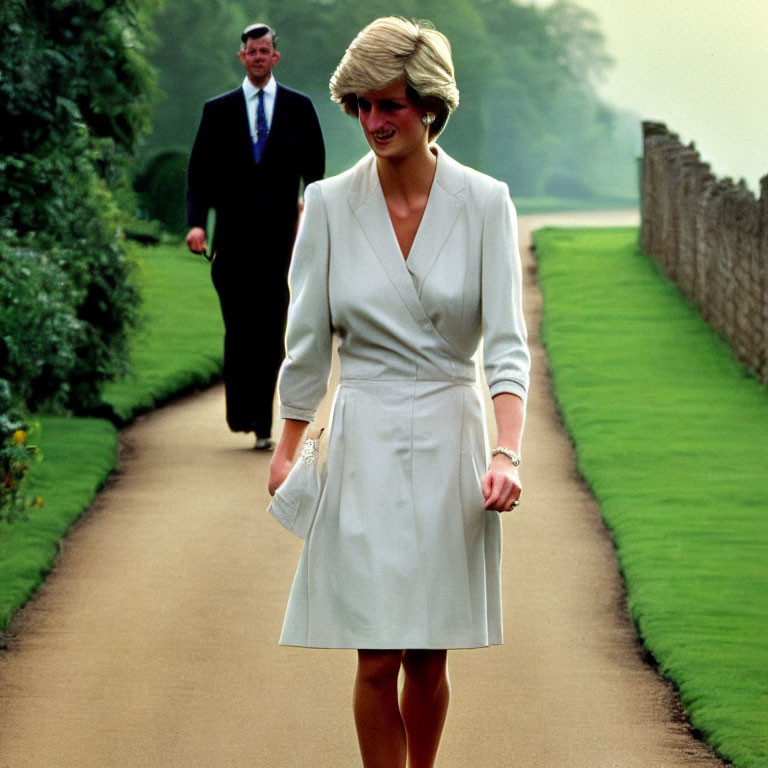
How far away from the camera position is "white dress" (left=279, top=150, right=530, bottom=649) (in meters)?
3.74

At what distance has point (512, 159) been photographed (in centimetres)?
6600

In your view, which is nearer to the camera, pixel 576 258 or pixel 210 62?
pixel 576 258

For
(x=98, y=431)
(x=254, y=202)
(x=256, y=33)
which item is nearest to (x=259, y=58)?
(x=256, y=33)

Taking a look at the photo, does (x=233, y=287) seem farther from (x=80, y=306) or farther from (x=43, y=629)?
(x=43, y=629)

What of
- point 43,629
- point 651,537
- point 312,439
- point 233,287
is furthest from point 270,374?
point 312,439

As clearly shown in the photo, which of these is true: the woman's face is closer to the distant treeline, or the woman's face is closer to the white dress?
the white dress

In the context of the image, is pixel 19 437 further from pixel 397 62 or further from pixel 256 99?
pixel 397 62

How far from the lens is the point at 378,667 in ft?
Answer: 12.4

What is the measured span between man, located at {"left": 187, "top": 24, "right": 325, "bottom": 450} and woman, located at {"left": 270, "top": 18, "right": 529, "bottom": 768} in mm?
5388

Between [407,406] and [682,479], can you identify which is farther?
[682,479]

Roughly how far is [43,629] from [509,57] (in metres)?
63.0

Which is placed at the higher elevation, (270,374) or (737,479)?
(270,374)

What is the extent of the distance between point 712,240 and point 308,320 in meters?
13.0

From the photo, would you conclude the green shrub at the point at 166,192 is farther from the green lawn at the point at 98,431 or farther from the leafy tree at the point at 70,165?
the leafy tree at the point at 70,165
